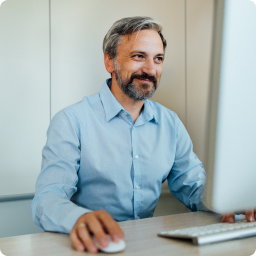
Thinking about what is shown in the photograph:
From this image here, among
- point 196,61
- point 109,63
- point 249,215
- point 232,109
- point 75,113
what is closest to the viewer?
point 232,109

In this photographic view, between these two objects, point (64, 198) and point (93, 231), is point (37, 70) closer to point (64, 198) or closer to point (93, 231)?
point (64, 198)

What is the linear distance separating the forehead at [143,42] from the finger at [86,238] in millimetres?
1002

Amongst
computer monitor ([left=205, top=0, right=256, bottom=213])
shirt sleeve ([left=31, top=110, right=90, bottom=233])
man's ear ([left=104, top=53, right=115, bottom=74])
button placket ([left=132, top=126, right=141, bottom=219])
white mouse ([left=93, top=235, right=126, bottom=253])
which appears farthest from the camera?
man's ear ([left=104, top=53, right=115, bottom=74])

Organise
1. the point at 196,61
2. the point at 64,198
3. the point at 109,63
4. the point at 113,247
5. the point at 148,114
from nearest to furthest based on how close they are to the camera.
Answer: the point at 113,247, the point at 64,198, the point at 148,114, the point at 109,63, the point at 196,61

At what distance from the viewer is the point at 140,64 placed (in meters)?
1.41

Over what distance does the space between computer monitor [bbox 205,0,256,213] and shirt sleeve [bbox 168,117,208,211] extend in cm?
A: 70

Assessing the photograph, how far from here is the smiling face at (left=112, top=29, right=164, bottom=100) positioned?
138cm

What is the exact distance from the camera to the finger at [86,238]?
1.80ft

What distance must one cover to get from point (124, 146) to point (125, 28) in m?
0.61

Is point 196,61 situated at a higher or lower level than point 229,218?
higher

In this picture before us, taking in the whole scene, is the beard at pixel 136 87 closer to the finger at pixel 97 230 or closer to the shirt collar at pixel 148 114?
the shirt collar at pixel 148 114

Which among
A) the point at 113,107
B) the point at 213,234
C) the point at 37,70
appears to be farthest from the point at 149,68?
the point at 213,234

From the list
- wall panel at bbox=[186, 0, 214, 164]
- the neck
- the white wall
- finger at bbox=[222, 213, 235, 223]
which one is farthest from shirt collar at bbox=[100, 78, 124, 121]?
wall panel at bbox=[186, 0, 214, 164]

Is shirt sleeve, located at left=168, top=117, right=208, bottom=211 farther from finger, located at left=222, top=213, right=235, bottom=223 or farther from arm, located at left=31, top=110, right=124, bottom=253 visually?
arm, located at left=31, top=110, right=124, bottom=253
